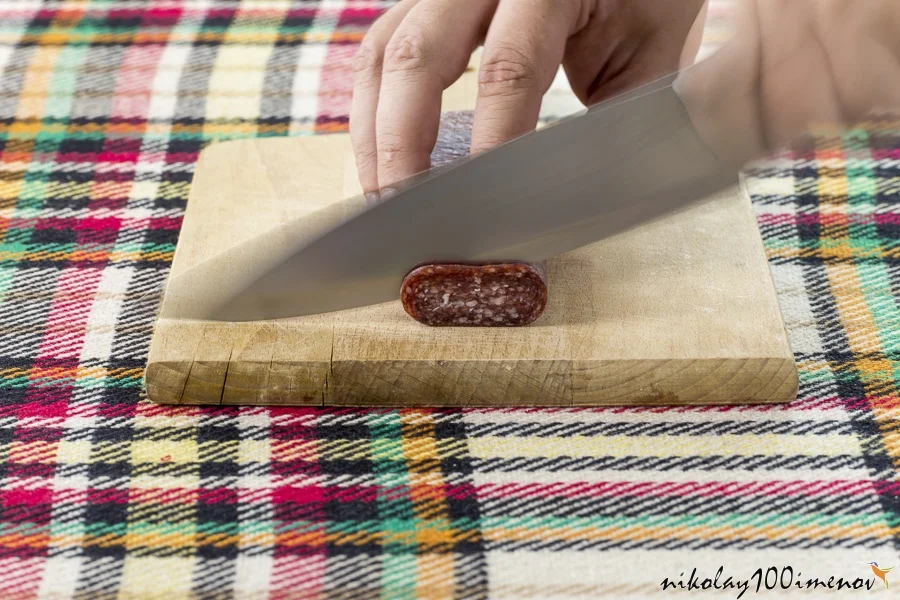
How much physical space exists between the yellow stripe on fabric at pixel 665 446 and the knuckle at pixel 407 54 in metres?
0.37

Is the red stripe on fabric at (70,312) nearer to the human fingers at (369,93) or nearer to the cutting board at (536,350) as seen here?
the cutting board at (536,350)

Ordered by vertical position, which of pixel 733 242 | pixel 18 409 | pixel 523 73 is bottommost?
pixel 18 409

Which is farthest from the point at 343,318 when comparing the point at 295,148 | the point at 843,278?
the point at 843,278

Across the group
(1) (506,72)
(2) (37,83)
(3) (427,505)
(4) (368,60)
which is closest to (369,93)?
(4) (368,60)

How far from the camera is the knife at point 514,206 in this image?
0.95 m

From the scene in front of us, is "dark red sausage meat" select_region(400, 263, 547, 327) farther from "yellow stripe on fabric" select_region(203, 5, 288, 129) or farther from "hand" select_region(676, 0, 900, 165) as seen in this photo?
"yellow stripe on fabric" select_region(203, 5, 288, 129)

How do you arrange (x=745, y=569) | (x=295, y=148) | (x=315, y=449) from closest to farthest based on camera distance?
1. (x=745, y=569)
2. (x=315, y=449)
3. (x=295, y=148)

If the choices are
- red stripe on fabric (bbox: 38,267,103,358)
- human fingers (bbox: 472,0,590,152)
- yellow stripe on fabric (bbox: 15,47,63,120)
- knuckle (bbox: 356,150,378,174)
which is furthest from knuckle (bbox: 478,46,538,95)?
yellow stripe on fabric (bbox: 15,47,63,120)

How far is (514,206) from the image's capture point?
3.18 ft

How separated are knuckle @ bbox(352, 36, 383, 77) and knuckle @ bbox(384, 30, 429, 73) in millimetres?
85

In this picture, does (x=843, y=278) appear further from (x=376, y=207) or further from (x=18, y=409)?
(x=18, y=409)

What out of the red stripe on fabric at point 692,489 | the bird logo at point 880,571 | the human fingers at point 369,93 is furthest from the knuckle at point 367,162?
the bird logo at point 880,571

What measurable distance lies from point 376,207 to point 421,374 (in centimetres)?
16

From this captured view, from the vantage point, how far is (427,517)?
2.81 ft
